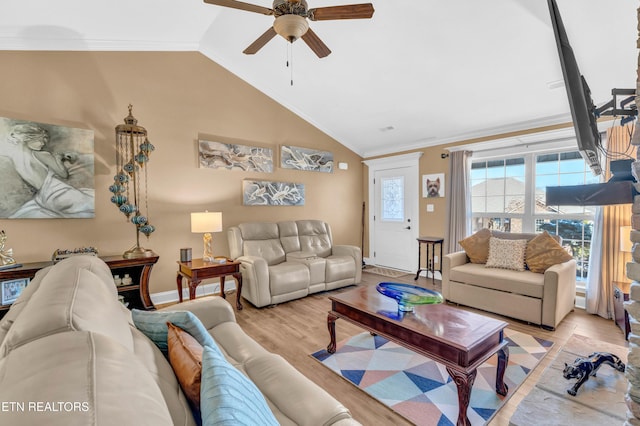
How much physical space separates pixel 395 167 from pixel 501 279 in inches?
114

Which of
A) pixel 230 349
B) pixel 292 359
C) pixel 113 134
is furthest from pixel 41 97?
pixel 292 359

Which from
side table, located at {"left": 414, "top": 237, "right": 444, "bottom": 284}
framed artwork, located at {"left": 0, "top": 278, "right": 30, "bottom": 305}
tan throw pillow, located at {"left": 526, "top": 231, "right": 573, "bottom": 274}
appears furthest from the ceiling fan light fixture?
side table, located at {"left": 414, "top": 237, "right": 444, "bottom": 284}

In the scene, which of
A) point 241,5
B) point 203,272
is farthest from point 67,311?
point 203,272

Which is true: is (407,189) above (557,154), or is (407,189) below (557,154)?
below

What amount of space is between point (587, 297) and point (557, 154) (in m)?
1.82

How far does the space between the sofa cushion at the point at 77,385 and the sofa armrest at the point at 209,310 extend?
4.09 feet

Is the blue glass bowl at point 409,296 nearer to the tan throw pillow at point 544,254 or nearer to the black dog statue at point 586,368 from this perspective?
the black dog statue at point 586,368

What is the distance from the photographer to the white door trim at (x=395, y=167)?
5164mm

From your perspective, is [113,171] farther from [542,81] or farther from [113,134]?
[542,81]

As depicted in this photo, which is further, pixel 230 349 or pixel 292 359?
pixel 292 359

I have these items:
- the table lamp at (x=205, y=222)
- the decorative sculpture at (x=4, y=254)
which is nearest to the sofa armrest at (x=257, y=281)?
the table lamp at (x=205, y=222)

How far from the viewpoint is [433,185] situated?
491 cm

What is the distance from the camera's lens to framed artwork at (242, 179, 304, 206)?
14.2 feet

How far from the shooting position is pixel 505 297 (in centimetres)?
309
